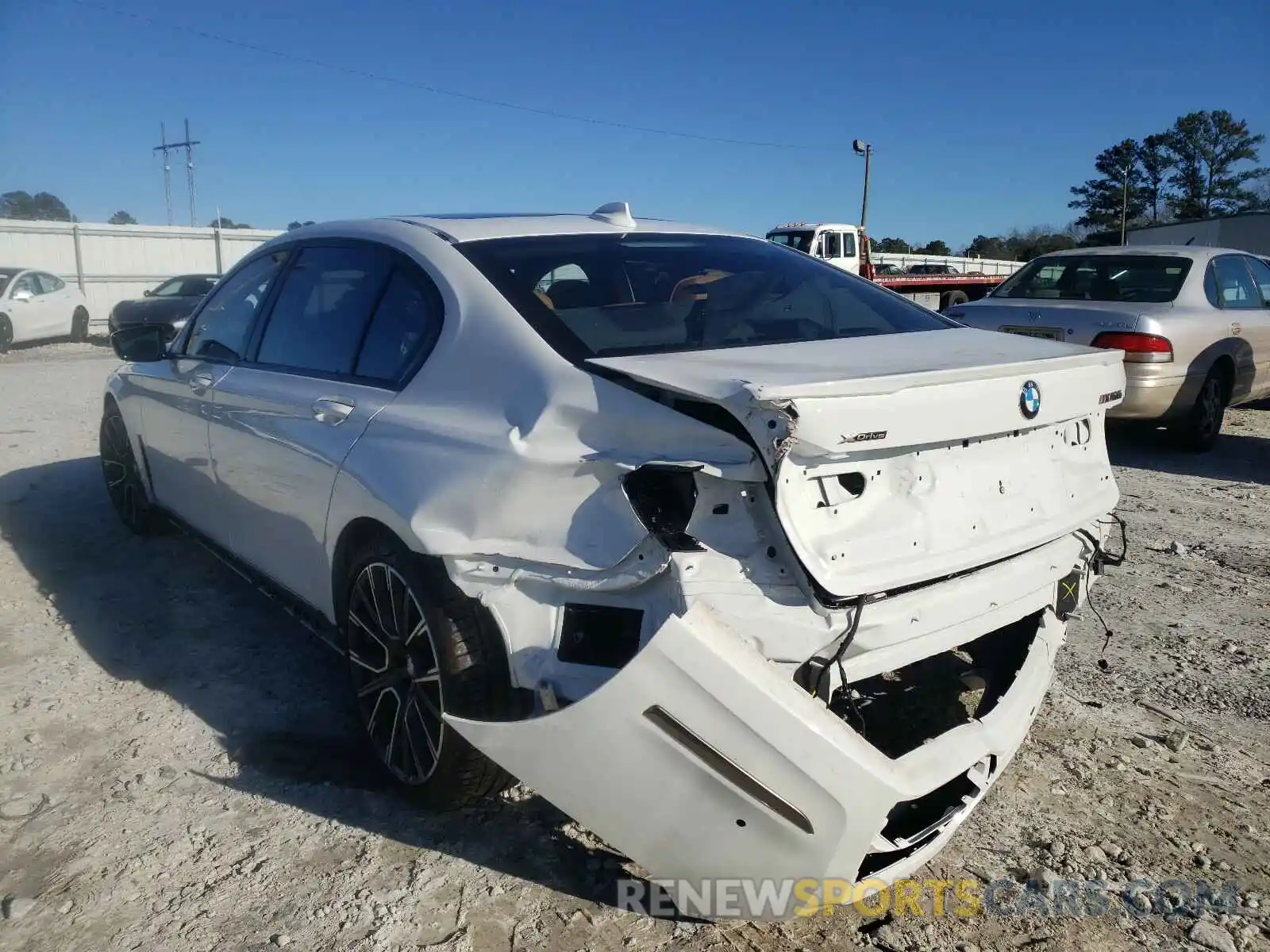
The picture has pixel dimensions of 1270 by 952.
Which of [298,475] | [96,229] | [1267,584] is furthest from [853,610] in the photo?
[96,229]

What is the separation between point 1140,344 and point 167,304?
51.6ft

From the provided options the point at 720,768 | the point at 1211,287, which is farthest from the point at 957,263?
the point at 720,768

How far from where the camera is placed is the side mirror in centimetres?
466

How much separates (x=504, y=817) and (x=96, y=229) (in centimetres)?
2631

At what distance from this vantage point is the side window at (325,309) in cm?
325

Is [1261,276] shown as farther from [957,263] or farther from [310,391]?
[957,263]

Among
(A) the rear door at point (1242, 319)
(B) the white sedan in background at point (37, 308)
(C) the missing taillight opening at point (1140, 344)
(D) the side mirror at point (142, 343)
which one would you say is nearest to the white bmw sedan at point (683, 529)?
(D) the side mirror at point (142, 343)

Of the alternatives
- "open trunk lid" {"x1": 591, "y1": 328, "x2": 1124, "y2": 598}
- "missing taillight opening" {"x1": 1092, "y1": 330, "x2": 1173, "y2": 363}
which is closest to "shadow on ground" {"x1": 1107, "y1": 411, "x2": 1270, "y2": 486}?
"missing taillight opening" {"x1": 1092, "y1": 330, "x2": 1173, "y2": 363}

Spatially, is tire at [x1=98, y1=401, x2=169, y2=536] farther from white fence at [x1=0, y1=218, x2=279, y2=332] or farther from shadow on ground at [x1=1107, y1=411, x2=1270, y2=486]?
white fence at [x1=0, y1=218, x2=279, y2=332]

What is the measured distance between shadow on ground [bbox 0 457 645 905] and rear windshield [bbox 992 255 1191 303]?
22.3 ft

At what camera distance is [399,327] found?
3039 mm

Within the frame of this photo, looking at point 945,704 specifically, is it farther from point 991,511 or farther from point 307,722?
point 307,722

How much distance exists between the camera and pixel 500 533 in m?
2.36

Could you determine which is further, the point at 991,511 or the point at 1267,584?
the point at 1267,584
